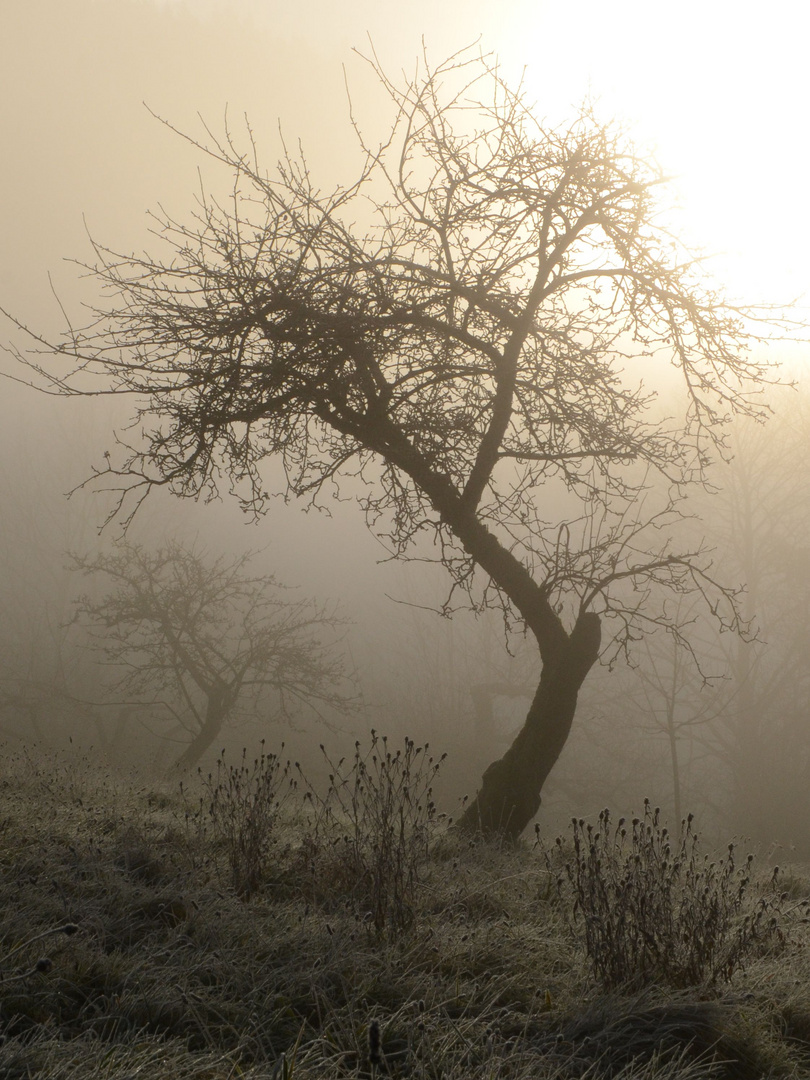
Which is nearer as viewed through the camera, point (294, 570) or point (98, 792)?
point (98, 792)

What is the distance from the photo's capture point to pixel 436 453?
734 cm

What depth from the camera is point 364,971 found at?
10.4 ft

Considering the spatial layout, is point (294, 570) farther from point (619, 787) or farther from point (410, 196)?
point (410, 196)

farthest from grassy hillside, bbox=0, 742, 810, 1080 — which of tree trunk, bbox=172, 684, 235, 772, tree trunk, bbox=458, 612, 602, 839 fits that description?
tree trunk, bbox=172, 684, 235, 772

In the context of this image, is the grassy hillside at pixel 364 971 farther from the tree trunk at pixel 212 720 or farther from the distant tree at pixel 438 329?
the tree trunk at pixel 212 720

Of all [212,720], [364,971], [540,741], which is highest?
[540,741]

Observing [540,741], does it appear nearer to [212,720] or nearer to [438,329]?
[438,329]

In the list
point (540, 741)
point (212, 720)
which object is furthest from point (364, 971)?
point (212, 720)

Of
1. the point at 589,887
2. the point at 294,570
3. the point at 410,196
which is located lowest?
the point at 589,887

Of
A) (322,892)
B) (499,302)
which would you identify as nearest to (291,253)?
(499,302)

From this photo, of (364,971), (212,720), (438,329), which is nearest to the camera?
(364,971)

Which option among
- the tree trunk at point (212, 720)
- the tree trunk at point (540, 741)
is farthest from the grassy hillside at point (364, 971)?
the tree trunk at point (212, 720)

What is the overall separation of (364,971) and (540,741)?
4346mm

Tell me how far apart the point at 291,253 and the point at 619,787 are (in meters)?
21.2
